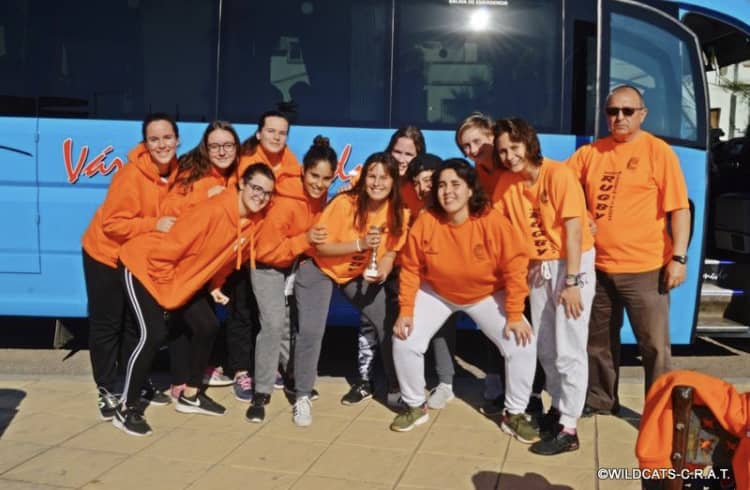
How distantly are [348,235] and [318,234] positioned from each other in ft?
0.65

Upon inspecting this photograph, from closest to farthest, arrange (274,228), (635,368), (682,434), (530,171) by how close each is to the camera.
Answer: (682,434)
(530,171)
(274,228)
(635,368)

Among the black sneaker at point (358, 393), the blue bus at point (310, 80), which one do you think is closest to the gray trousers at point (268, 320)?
the black sneaker at point (358, 393)

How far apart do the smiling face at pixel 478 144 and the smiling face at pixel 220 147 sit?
153cm

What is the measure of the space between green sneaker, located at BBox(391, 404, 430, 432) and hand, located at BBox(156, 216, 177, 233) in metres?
1.87

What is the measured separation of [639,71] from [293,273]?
306 cm

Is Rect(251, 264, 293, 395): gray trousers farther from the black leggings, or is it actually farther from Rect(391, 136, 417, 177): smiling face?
Rect(391, 136, 417, 177): smiling face

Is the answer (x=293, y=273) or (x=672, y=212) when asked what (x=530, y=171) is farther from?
(x=293, y=273)

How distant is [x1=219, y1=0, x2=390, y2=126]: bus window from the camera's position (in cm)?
592

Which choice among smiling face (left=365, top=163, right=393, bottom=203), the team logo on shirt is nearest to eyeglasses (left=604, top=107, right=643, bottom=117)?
the team logo on shirt

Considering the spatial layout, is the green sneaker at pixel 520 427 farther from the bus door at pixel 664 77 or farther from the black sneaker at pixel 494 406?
the bus door at pixel 664 77

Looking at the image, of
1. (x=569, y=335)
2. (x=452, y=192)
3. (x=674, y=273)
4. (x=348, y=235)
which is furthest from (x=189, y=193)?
(x=674, y=273)

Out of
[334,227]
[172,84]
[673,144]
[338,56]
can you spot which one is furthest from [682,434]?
[172,84]

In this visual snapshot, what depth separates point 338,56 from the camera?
5.93 m

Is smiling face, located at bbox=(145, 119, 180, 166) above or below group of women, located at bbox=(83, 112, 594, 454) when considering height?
above
